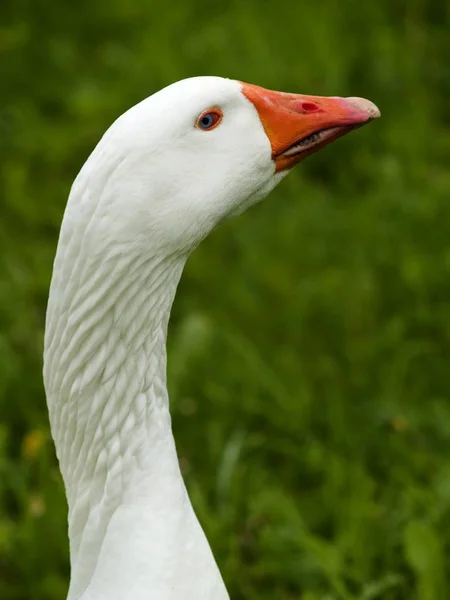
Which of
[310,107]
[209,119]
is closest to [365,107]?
[310,107]

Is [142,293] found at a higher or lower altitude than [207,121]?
lower

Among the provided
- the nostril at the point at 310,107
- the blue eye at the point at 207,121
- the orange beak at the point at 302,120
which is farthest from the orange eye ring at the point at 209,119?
the nostril at the point at 310,107

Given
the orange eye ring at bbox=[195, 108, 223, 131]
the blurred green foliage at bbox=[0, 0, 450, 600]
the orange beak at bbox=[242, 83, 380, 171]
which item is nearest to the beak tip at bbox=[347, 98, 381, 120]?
the orange beak at bbox=[242, 83, 380, 171]

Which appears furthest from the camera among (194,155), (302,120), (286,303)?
(286,303)

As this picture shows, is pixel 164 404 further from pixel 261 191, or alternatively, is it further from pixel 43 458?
pixel 43 458

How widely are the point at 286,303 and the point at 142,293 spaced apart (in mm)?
2369

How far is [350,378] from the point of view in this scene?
390cm

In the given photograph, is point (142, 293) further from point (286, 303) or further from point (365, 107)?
point (286, 303)

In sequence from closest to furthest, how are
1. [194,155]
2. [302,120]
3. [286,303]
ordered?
[194,155], [302,120], [286,303]

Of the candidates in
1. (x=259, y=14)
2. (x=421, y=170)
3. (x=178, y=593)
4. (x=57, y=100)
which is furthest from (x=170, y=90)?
(x=259, y=14)

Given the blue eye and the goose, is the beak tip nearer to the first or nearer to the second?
the goose

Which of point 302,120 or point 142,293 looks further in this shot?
point 302,120

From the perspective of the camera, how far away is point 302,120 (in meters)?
2.14

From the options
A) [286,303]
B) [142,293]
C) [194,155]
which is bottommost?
[286,303]
